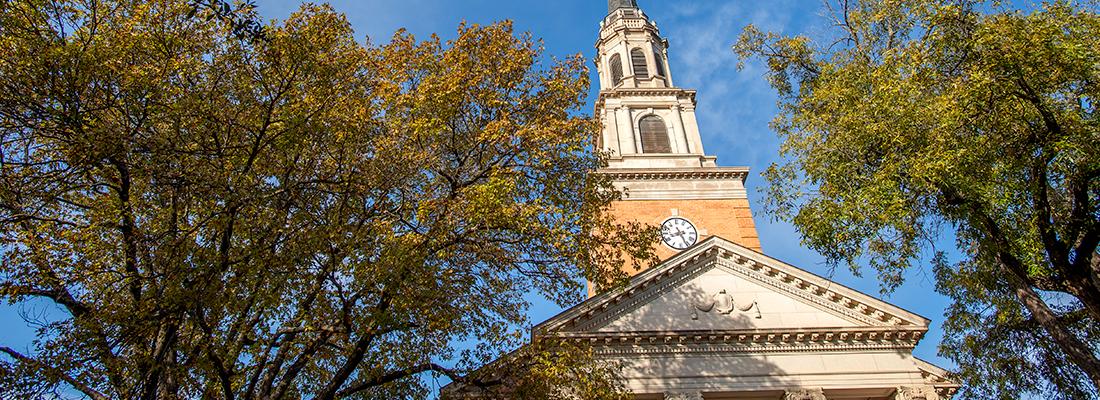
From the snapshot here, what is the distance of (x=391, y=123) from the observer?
40.2 ft

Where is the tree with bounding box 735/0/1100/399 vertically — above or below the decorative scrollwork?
below

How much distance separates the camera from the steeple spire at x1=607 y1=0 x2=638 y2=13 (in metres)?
38.6

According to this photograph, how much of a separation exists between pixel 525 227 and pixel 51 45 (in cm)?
735

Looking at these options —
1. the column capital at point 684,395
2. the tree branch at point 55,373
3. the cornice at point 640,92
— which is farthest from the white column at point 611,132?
the tree branch at point 55,373

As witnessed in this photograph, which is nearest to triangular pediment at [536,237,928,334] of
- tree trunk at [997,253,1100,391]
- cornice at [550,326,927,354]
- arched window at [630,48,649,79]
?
cornice at [550,326,927,354]

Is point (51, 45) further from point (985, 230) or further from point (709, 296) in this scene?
point (709, 296)

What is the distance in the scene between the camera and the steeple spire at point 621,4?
3856 cm

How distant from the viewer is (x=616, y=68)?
116 ft

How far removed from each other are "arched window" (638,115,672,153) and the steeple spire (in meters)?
9.04

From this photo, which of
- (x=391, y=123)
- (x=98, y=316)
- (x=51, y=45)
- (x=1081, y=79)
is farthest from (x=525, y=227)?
(x=1081, y=79)

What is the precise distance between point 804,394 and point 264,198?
14799 millimetres

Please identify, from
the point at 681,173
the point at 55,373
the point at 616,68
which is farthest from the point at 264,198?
the point at 616,68

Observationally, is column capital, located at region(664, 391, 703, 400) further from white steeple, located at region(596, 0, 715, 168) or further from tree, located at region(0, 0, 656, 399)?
white steeple, located at region(596, 0, 715, 168)

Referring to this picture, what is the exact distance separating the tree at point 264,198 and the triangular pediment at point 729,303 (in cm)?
658
